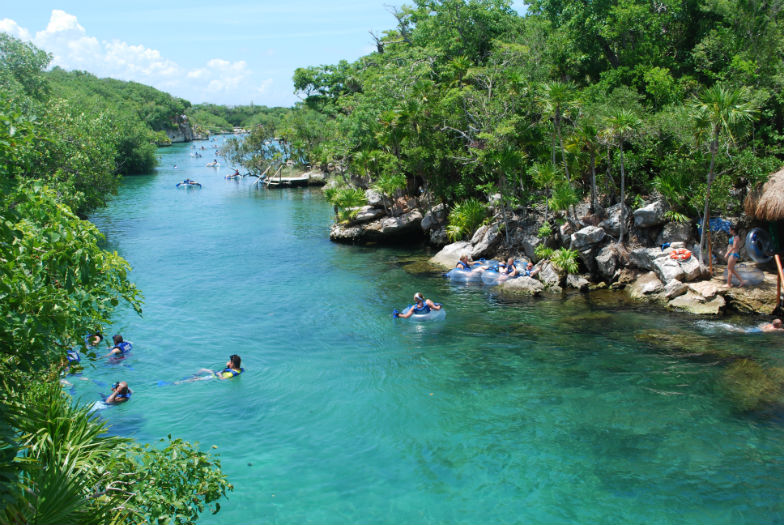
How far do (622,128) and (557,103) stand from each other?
3.35 metres

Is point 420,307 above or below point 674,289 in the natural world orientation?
below

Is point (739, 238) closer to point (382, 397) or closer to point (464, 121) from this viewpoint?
point (464, 121)

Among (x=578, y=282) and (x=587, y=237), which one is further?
(x=587, y=237)

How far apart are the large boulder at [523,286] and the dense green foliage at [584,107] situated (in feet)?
12.9

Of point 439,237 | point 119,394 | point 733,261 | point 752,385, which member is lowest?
point 119,394

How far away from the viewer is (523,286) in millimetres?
24906

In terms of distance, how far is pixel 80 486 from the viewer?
5.90m

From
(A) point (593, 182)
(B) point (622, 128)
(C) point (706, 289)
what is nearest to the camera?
(C) point (706, 289)

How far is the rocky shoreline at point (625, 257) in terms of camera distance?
21.1 m

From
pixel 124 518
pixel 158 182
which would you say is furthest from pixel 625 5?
pixel 158 182

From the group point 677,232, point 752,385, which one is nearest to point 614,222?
point 677,232

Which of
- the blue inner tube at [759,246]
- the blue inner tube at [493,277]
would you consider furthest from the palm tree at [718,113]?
the blue inner tube at [493,277]

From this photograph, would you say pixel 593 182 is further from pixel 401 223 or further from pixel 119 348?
pixel 119 348

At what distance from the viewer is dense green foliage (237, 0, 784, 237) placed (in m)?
23.3
